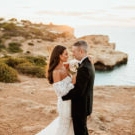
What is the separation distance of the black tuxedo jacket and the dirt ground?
282 centimetres

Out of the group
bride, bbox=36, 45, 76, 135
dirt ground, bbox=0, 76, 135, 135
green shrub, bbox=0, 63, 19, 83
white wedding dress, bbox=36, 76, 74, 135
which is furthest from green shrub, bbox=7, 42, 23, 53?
bride, bbox=36, 45, 76, 135

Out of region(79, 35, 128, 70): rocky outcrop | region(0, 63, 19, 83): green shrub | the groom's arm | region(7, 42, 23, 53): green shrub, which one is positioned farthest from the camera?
region(79, 35, 128, 70): rocky outcrop

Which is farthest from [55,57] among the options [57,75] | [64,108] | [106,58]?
→ [106,58]

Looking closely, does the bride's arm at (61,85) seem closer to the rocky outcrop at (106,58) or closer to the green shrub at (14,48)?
the green shrub at (14,48)

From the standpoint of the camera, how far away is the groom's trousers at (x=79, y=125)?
16.6ft

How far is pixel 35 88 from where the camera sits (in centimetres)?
1315

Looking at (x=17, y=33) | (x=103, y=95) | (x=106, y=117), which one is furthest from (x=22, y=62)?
(x=17, y=33)

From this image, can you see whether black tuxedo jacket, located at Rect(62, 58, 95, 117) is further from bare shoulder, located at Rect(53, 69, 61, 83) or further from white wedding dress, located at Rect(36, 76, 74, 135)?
bare shoulder, located at Rect(53, 69, 61, 83)

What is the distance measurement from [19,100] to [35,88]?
256cm

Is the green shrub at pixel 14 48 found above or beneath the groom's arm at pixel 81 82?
beneath

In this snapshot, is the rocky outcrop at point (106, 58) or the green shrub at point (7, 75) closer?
the green shrub at point (7, 75)

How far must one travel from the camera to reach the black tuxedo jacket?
15.6ft

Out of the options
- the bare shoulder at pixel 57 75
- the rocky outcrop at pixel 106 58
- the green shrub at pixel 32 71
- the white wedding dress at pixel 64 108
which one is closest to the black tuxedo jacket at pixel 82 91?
the white wedding dress at pixel 64 108

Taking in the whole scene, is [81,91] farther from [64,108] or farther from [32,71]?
[32,71]
